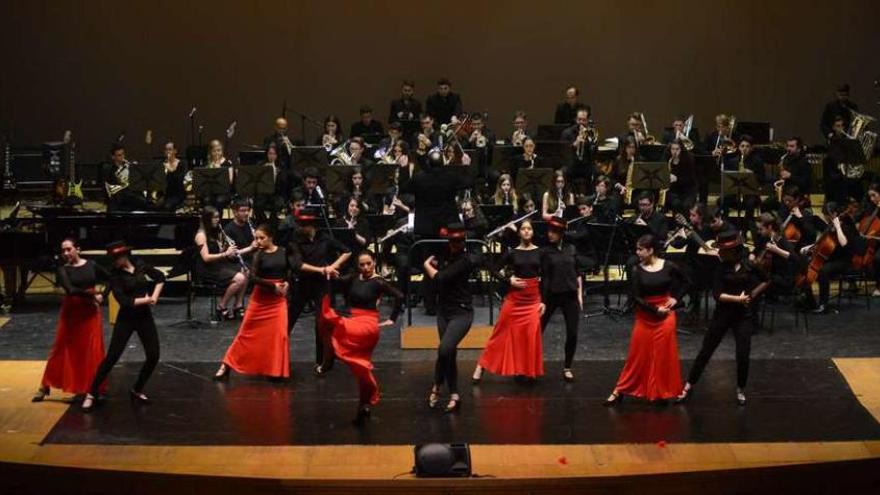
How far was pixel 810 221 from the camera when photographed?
582 inches

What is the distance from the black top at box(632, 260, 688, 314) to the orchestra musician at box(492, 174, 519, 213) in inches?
182

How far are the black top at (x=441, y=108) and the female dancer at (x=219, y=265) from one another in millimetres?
4986

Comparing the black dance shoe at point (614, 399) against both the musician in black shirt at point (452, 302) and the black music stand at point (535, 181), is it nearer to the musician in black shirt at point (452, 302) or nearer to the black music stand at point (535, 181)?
the musician in black shirt at point (452, 302)

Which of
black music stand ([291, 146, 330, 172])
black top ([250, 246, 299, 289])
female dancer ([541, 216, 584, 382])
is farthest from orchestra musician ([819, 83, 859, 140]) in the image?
black top ([250, 246, 299, 289])

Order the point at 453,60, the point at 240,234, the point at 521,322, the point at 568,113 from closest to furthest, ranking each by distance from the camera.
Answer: the point at 521,322, the point at 240,234, the point at 568,113, the point at 453,60

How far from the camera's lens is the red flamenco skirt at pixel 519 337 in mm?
11820

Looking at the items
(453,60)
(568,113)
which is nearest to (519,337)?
(568,113)

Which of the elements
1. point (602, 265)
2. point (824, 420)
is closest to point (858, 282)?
point (602, 265)

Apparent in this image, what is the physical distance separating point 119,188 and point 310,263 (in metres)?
5.27

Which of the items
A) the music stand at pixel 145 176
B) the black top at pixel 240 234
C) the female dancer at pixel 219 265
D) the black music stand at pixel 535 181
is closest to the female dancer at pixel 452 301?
the female dancer at pixel 219 265

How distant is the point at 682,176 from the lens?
16.8m

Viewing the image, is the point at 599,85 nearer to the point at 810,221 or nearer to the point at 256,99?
the point at 256,99

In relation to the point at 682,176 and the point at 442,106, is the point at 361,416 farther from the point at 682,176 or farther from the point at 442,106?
the point at 442,106

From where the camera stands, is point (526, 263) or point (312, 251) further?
point (312, 251)
